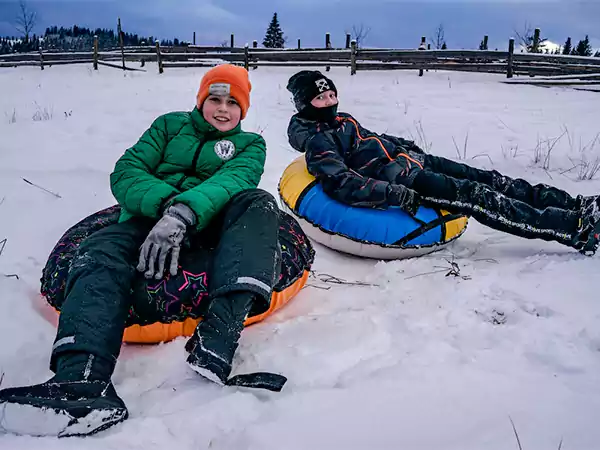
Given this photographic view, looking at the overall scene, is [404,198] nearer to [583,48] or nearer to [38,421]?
[38,421]

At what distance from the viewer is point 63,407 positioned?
4.51ft

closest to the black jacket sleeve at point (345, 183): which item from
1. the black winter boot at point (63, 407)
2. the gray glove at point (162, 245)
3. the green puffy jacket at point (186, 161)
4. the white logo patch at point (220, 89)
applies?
the green puffy jacket at point (186, 161)

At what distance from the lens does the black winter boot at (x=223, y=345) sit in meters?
1.70

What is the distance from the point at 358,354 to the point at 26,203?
293 cm

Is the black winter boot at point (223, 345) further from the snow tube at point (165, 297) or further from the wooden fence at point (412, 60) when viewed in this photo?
the wooden fence at point (412, 60)

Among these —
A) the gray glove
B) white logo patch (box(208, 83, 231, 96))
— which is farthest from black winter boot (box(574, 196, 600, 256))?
the gray glove

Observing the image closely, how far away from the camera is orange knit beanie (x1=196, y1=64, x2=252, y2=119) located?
8.88ft

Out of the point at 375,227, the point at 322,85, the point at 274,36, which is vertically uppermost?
the point at 274,36

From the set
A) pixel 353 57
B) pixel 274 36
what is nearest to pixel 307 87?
pixel 353 57

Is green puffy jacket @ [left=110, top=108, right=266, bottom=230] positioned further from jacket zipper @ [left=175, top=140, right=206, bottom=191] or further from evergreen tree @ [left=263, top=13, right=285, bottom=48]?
evergreen tree @ [left=263, top=13, right=285, bottom=48]

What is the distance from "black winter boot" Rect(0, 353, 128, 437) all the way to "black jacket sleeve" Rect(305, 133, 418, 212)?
1974 mm

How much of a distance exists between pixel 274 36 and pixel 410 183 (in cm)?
3532

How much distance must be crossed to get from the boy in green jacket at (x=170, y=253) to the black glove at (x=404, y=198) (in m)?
0.90

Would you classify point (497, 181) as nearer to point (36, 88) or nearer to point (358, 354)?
point (358, 354)
